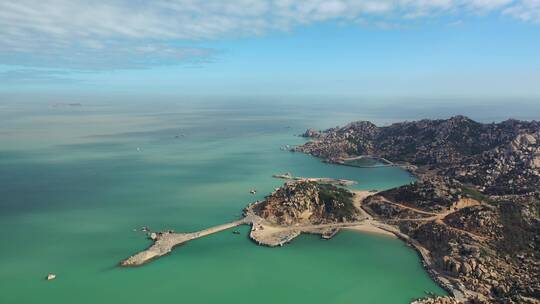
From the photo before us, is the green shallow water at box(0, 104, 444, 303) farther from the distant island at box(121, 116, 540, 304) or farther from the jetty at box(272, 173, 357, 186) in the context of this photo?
the jetty at box(272, 173, 357, 186)

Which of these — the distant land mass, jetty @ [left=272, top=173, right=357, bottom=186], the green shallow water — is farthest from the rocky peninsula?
jetty @ [left=272, top=173, right=357, bottom=186]

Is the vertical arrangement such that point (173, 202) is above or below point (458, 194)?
below

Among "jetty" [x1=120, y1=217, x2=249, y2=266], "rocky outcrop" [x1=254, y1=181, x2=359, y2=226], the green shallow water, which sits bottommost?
the green shallow water

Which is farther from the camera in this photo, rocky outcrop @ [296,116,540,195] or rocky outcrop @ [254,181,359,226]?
rocky outcrop @ [296,116,540,195]


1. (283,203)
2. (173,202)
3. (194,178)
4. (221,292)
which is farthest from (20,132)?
(221,292)

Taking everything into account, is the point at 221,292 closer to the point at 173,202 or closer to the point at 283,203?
the point at 283,203

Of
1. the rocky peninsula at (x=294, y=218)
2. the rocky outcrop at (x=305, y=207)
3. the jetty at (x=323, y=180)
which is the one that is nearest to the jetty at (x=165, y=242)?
the rocky peninsula at (x=294, y=218)

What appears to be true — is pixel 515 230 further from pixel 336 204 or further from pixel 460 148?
pixel 460 148

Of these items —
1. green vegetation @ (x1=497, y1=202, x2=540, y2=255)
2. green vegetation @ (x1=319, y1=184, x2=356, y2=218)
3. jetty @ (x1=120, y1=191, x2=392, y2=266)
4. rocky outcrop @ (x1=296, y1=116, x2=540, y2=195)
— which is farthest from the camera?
rocky outcrop @ (x1=296, y1=116, x2=540, y2=195)
